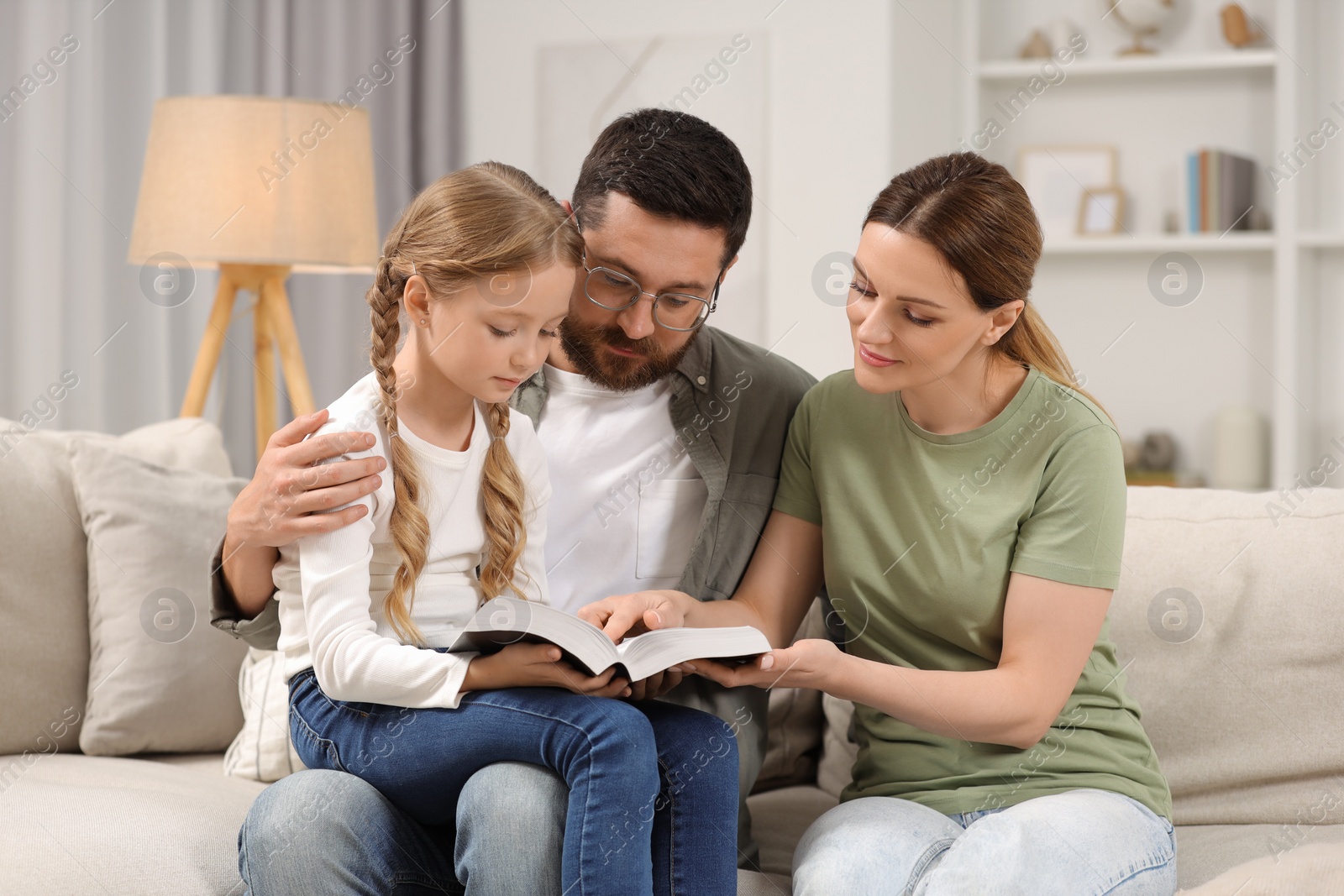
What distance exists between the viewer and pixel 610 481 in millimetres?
1562

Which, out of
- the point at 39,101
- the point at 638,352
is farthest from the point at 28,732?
the point at 39,101

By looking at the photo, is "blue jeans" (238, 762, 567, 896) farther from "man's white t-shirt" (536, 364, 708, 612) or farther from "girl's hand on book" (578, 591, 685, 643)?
"man's white t-shirt" (536, 364, 708, 612)

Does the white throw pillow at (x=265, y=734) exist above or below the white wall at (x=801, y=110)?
below

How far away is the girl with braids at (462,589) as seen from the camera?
3.65 ft

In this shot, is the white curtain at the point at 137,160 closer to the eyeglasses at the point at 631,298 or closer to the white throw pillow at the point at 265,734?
the white throw pillow at the point at 265,734

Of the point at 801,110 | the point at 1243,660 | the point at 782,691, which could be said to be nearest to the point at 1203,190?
the point at 801,110

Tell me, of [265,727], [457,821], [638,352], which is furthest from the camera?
[265,727]

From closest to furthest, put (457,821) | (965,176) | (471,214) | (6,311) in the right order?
(457,821)
(471,214)
(965,176)
(6,311)

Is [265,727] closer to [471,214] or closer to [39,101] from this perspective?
[471,214]

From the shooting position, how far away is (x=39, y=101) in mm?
2633

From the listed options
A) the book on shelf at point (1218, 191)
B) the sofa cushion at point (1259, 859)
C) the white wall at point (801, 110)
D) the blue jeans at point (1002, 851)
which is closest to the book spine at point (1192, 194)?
the book on shelf at point (1218, 191)

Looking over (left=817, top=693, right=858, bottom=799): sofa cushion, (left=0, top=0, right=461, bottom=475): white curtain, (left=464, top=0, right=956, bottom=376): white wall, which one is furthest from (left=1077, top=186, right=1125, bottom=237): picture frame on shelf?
(left=817, top=693, right=858, bottom=799): sofa cushion

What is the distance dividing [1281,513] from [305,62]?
9.21ft

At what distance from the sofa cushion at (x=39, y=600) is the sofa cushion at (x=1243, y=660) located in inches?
55.9
